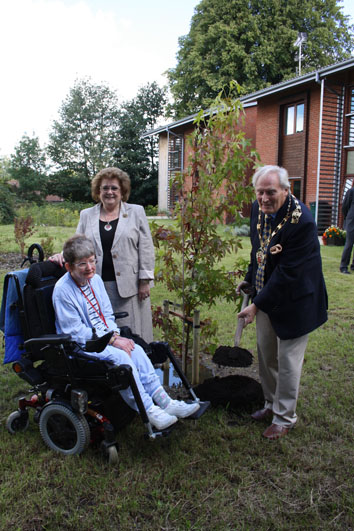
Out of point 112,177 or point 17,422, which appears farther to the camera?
point 112,177

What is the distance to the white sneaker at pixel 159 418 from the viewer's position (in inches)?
108

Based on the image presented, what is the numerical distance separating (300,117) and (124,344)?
1762cm

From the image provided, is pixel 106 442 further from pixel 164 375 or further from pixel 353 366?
pixel 353 366

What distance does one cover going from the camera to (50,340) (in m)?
2.74

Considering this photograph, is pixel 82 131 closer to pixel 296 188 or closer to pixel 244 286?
pixel 296 188

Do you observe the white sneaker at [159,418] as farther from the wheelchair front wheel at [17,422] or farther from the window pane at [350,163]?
the window pane at [350,163]

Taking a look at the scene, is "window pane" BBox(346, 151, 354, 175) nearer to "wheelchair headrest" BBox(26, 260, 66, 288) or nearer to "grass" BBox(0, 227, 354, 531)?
"grass" BBox(0, 227, 354, 531)

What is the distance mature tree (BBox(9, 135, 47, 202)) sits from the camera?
3669 cm

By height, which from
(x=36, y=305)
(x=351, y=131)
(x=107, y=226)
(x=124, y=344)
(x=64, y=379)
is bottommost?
(x=64, y=379)

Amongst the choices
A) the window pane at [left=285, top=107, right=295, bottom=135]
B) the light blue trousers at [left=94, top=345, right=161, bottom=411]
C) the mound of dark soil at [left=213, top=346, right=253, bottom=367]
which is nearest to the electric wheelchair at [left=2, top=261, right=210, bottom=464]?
the light blue trousers at [left=94, top=345, right=161, bottom=411]

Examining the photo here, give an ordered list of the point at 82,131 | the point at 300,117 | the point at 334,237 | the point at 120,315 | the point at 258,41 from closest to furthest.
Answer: the point at 120,315, the point at 334,237, the point at 300,117, the point at 258,41, the point at 82,131

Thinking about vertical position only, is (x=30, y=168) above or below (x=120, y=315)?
above

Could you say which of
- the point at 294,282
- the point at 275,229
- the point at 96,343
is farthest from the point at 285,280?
the point at 96,343

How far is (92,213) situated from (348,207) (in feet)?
23.0
